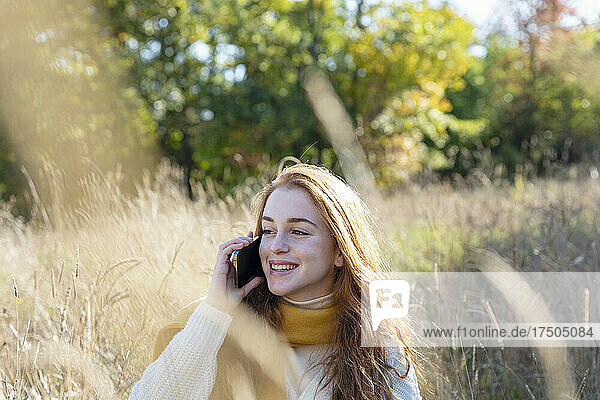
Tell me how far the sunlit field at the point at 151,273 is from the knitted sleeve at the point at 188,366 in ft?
0.49

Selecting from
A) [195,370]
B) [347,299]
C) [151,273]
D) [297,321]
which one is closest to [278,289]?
[297,321]

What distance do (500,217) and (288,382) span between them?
3.38 metres

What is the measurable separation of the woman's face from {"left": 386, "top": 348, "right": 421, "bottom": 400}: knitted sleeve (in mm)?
318

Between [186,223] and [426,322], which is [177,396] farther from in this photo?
[186,223]

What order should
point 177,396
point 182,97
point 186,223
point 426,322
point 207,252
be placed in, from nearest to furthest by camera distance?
point 177,396
point 426,322
point 207,252
point 186,223
point 182,97

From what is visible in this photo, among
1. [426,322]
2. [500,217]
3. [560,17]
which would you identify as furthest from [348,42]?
[426,322]

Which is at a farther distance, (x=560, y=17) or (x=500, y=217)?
(x=560, y=17)

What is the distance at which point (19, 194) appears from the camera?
11.1 metres

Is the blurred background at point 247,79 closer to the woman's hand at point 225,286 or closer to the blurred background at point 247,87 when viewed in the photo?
the blurred background at point 247,87

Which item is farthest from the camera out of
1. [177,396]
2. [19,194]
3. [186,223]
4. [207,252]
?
[19,194]

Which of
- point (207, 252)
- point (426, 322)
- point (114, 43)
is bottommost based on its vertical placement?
point (426, 322)

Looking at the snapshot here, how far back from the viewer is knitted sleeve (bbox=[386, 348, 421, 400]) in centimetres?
204

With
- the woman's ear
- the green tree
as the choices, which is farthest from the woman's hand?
the green tree

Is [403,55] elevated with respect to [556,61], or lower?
elevated
